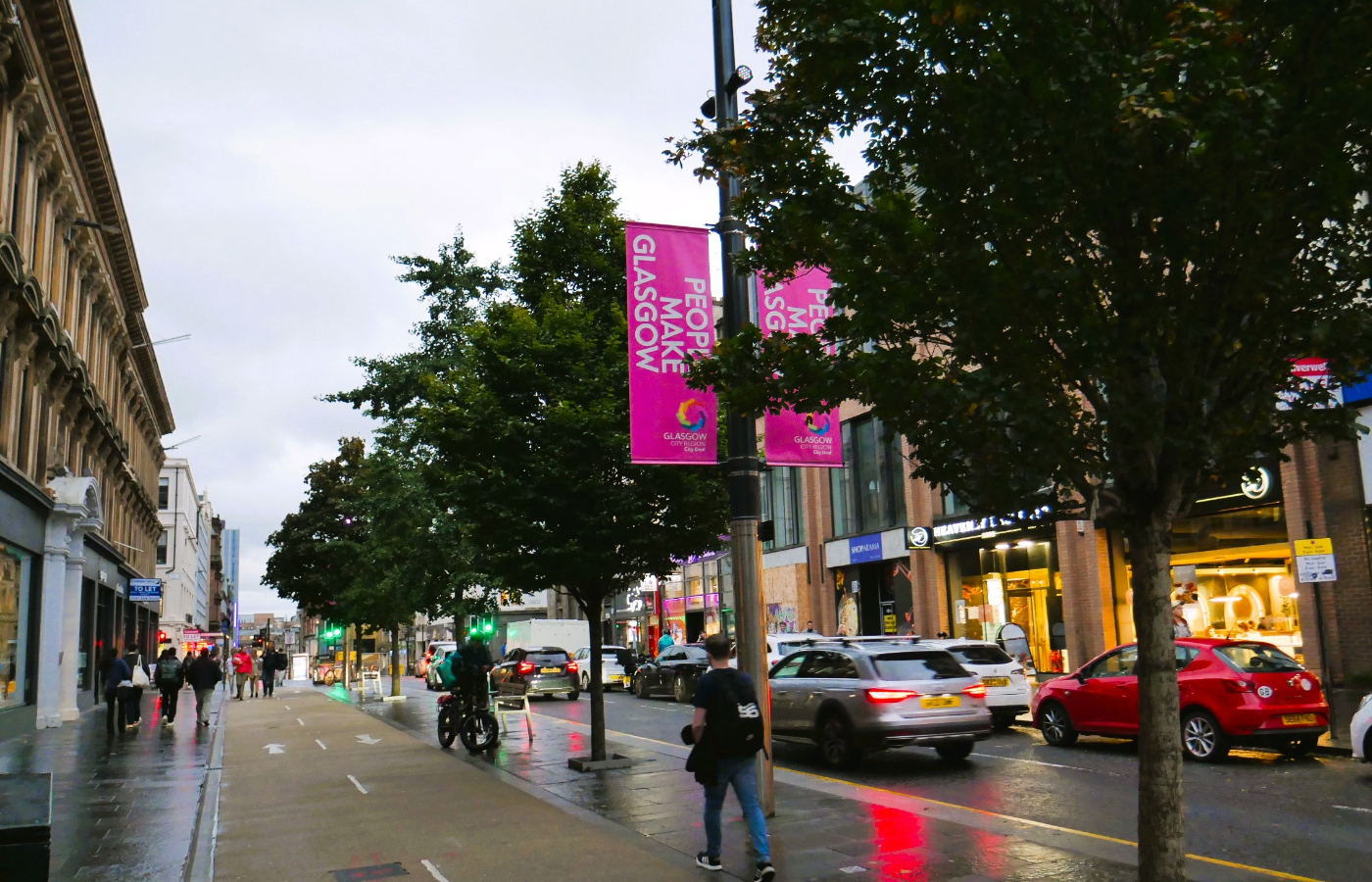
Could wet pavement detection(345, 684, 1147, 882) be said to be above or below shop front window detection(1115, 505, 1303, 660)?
below

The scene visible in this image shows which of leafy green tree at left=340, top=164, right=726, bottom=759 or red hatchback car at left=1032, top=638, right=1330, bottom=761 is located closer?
red hatchback car at left=1032, top=638, right=1330, bottom=761

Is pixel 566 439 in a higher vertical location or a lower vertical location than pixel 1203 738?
higher

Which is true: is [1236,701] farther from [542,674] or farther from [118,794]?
[542,674]

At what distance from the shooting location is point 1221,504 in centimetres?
2261

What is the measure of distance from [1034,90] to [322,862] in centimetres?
758

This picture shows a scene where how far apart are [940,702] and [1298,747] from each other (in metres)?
4.58

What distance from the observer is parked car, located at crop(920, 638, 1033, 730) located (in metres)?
17.2

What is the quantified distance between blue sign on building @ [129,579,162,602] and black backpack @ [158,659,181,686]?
13.9 meters

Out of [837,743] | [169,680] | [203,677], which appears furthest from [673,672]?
[837,743]

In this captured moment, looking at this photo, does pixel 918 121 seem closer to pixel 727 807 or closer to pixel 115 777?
pixel 727 807

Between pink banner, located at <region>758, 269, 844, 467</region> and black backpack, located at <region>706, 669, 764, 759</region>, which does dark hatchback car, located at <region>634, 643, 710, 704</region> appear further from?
black backpack, located at <region>706, 669, 764, 759</region>

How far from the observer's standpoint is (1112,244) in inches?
228

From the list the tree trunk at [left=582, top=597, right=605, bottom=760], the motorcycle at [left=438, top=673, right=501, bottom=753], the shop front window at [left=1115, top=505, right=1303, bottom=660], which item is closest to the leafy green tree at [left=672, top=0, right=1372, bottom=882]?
the tree trunk at [left=582, top=597, right=605, bottom=760]

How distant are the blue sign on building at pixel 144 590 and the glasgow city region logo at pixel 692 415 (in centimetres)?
3243
